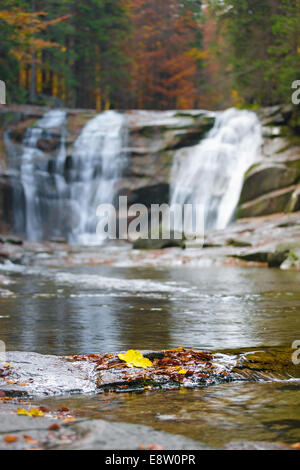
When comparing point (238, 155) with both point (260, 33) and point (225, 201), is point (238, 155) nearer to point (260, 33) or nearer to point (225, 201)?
point (225, 201)

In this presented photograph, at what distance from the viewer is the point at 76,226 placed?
91.0 ft

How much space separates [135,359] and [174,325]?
247cm

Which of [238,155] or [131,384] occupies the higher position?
[238,155]

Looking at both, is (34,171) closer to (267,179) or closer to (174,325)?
(267,179)

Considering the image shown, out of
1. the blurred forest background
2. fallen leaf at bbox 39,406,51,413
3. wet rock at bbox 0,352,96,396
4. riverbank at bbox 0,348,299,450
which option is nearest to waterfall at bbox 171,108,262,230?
the blurred forest background

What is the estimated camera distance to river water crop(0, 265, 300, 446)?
11.3 ft

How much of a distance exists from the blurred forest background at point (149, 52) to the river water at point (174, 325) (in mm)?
12958

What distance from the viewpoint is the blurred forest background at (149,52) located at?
24562 millimetres

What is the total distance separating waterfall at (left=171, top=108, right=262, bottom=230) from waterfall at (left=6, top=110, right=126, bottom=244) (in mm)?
3371

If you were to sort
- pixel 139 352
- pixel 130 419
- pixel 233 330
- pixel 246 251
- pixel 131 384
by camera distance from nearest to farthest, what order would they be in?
1. pixel 130 419
2. pixel 131 384
3. pixel 139 352
4. pixel 233 330
5. pixel 246 251

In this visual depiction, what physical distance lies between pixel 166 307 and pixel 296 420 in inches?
207

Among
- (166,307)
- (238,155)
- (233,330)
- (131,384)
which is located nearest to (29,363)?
(131,384)

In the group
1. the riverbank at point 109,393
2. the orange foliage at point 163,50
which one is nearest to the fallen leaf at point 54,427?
the riverbank at point 109,393

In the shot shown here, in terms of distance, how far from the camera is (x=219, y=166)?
2638cm
